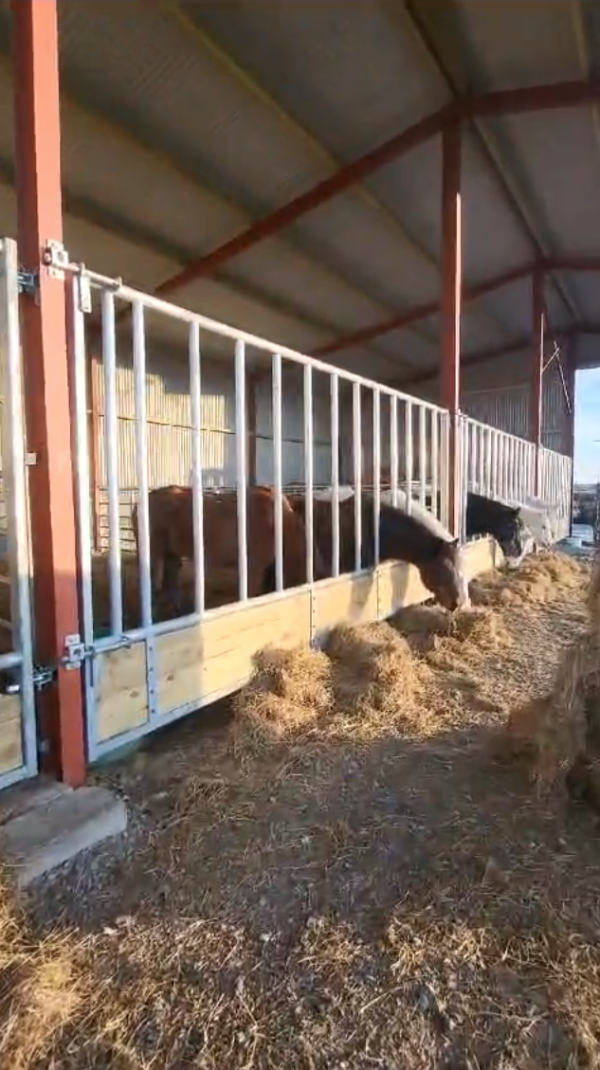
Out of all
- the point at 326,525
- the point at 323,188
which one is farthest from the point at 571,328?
the point at 326,525

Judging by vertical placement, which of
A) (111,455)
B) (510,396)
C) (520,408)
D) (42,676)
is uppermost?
(510,396)

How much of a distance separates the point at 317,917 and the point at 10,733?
1073mm

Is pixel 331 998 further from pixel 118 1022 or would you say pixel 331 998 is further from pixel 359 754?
pixel 359 754

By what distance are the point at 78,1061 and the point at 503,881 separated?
3.71 feet

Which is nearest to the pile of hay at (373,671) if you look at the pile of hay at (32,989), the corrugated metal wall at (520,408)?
the pile of hay at (32,989)

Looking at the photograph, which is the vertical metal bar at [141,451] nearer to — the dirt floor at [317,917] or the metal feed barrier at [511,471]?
the dirt floor at [317,917]

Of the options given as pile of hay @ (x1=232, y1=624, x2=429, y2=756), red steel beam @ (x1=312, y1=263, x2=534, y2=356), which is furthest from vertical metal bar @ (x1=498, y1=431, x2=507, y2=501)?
pile of hay @ (x1=232, y1=624, x2=429, y2=756)

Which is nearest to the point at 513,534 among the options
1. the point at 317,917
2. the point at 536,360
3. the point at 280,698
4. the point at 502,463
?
the point at 502,463

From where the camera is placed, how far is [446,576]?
458 centimetres

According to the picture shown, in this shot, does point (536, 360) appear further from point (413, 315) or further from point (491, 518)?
point (491, 518)

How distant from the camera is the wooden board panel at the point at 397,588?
4.48 meters

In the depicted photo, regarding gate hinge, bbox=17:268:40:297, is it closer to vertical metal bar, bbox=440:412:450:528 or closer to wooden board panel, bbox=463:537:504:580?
vertical metal bar, bbox=440:412:450:528

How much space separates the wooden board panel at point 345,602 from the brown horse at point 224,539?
0.23 m

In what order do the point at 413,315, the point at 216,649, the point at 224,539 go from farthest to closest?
the point at 413,315
the point at 224,539
the point at 216,649
